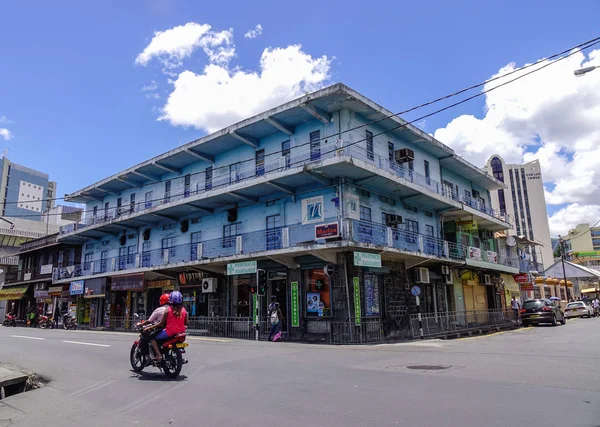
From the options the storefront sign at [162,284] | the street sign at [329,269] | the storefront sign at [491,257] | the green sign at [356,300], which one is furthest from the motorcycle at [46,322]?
the storefront sign at [491,257]

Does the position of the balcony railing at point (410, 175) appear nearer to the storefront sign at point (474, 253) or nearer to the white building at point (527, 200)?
the storefront sign at point (474, 253)

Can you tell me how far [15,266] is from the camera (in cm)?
4619

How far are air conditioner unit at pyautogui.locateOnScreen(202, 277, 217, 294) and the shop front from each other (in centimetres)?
542

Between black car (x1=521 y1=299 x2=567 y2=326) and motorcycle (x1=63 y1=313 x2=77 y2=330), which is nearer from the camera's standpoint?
black car (x1=521 y1=299 x2=567 y2=326)

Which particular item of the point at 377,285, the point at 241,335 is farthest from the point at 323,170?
the point at 241,335

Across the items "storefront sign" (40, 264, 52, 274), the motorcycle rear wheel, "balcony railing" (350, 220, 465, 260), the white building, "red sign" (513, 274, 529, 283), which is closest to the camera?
the motorcycle rear wheel

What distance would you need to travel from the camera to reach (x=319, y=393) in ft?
22.8

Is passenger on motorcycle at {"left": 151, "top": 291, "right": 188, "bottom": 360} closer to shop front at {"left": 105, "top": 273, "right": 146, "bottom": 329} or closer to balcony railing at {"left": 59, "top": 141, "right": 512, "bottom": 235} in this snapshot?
balcony railing at {"left": 59, "top": 141, "right": 512, "bottom": 235}

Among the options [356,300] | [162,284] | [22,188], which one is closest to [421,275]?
[356,300]

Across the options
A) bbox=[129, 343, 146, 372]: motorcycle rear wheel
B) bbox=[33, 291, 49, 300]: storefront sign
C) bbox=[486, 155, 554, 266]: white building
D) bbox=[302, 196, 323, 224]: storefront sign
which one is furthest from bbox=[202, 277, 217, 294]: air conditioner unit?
bbox=[486, 155, 554, 266]: white building

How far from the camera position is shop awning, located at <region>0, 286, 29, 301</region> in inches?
1615

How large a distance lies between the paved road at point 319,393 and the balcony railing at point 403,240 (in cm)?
837

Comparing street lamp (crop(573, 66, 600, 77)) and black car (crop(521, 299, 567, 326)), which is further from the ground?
street lamp (crop(573, 66, 600, 77))

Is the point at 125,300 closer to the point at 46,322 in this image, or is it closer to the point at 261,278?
the point at 46,322
